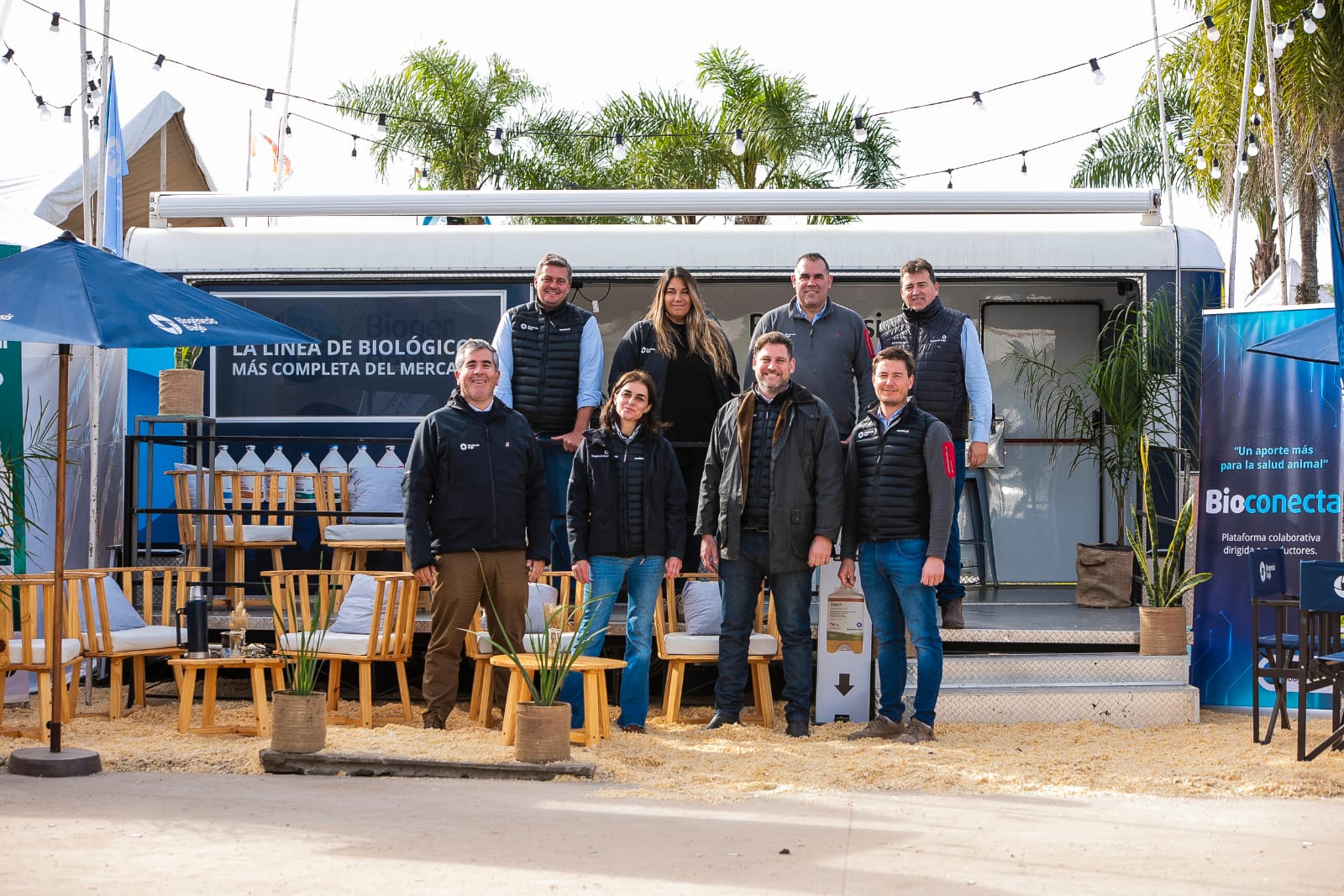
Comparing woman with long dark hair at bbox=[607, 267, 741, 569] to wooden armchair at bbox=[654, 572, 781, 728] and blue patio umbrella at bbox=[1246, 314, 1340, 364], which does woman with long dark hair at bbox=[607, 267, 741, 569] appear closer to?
wooden armchair at bbox=[654, 572, 781, 728]

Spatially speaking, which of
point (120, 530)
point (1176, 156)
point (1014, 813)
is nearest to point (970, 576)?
point (1014, 813)

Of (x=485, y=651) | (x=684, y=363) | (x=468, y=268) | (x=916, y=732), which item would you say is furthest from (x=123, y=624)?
(x=916, y=732)

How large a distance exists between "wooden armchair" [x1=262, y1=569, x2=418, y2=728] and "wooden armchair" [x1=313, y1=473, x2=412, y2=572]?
74 cm

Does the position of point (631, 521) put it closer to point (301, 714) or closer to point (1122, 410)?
point (301, 714)

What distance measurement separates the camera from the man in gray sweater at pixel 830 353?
712cm

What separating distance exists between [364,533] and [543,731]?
8.54ft

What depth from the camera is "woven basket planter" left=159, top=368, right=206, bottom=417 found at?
7832 mm

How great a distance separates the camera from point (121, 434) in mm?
8328

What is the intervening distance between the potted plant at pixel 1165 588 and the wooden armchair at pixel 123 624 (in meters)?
4.61

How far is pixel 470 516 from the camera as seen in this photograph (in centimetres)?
652

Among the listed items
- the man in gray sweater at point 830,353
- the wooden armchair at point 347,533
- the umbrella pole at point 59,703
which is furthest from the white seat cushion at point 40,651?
the man in gray sweater at point 830,353

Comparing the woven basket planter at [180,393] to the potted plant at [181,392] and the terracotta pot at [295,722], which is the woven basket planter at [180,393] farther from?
the terracotta pot at [295,722]

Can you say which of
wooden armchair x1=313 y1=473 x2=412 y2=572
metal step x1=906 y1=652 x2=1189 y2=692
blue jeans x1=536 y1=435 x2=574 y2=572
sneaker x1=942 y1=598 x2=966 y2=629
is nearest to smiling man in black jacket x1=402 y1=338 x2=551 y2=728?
blue jeans x1=536 y1=435 x2=574 y2=572

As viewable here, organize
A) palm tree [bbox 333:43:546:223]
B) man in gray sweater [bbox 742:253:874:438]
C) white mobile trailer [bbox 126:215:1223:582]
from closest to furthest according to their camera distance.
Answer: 1. man in gray sweater [bbox 742:253:874:438]
2. white mobile trailer [bbox 126:215:1223:582]
3. palm tree [bbox 333:43:546:223]
